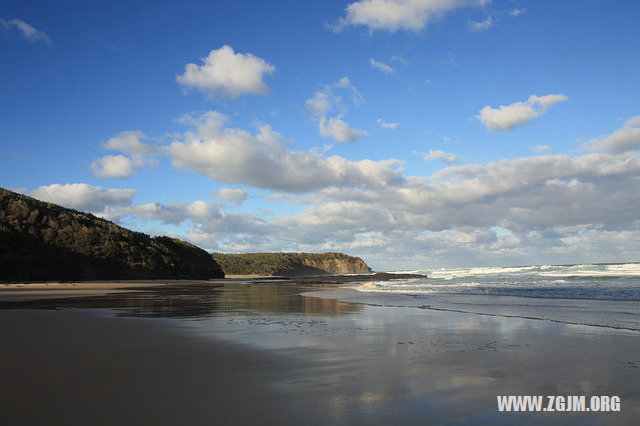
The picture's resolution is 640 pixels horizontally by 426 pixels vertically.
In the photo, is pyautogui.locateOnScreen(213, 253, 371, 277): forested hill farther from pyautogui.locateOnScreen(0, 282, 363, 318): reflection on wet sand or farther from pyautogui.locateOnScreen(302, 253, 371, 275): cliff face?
pyautogui.locateOnScreen(0, 282, 363, 318): reflection on wet sand

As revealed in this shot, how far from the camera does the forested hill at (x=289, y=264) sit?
130 meters

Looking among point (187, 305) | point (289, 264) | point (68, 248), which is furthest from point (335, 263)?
point (187, 305)

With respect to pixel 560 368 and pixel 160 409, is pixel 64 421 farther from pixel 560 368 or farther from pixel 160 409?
pixel 560 368

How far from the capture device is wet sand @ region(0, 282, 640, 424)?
168 inches

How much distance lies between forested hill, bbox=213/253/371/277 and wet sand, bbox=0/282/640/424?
117 meters

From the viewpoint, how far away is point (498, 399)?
16.1 ft

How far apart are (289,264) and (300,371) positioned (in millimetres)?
138002

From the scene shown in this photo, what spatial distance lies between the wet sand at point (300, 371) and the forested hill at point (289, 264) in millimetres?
117346

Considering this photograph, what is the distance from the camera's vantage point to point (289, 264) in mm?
142875

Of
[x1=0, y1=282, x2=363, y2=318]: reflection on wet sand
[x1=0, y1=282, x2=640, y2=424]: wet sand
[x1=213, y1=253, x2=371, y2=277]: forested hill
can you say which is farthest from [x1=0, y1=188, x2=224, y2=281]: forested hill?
[x1=213, y1=253, x2=371, y2=277]: forested hill

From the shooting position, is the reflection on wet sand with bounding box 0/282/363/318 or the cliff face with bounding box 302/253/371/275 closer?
the reflection on wet sand with bounding box 0/282/363/318

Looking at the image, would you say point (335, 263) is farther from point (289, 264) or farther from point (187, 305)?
point (187, 305)

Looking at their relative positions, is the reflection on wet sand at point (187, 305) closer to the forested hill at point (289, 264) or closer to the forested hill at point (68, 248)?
the forested hill at point (68, 248)

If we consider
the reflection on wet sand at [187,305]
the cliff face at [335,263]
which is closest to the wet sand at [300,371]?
Answer: the reflection on wet sand at [187,305]
